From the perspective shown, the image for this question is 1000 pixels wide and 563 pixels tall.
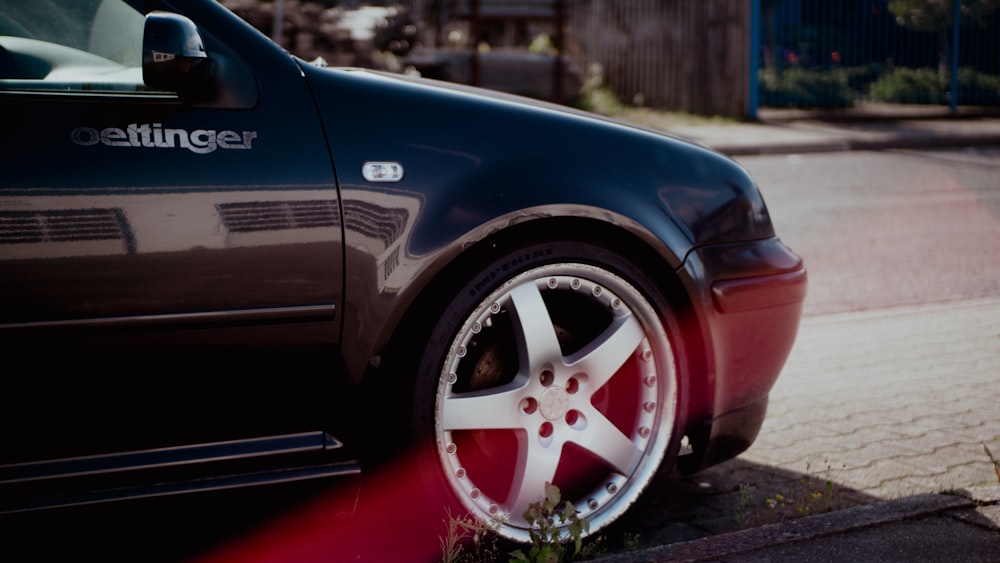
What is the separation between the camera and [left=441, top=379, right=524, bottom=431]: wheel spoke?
264 centimetres

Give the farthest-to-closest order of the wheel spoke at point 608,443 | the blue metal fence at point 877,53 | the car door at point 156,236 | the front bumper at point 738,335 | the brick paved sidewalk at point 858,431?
the blue metal fence at point 877,53, the brick paved sidewalk at point 858,431, the front bumper at point 738,335, the wheel spoke at point 608,443, the car door at point 156,236

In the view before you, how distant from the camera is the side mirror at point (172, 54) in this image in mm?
2244

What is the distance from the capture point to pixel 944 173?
11.6 meters

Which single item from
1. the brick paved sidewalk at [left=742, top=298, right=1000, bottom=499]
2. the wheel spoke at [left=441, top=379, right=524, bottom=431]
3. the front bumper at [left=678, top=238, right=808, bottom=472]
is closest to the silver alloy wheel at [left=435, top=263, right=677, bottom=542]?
the wheel spoke at [left=441, top=379, right=524, bottom=431]

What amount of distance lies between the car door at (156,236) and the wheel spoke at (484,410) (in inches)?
12.6

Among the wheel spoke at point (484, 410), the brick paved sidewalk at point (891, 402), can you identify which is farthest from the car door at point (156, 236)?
the brick paved sidewalk at point (891, 402)

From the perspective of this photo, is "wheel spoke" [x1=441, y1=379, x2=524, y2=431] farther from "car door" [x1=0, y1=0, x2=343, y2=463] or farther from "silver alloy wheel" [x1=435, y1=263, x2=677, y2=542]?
"car door" [x1=0, y1=0, x2=343, y2=463]

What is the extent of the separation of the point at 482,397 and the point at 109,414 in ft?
2.89

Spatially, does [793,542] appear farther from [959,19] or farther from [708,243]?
[959,19]

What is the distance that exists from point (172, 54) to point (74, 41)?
0.44 metres

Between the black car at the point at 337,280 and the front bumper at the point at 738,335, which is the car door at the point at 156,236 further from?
the front bumper at the point at 738,335

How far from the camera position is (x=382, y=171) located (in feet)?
8.26

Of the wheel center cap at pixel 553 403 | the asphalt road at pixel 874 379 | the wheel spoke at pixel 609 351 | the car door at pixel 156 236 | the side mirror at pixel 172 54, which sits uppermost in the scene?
the side mirror at pixel 172 54

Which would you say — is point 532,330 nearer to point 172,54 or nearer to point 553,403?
point 553,403
